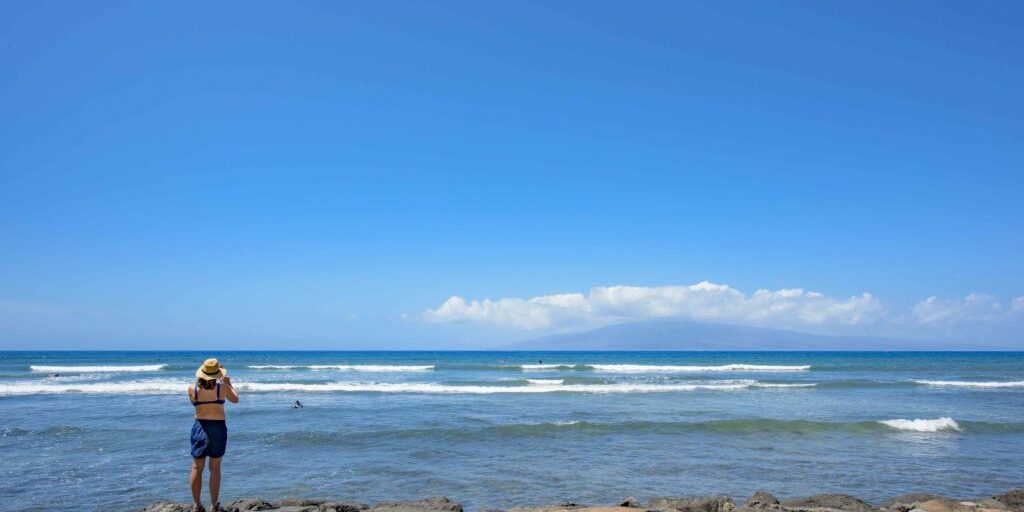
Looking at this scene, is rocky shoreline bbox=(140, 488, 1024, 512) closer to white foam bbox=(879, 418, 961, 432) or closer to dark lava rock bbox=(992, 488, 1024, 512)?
dark lava rock bbox=(992, 488, 1024, 512)

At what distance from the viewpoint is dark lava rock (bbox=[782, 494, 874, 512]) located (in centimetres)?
851

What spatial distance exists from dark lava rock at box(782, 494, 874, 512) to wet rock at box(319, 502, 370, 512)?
5933mm

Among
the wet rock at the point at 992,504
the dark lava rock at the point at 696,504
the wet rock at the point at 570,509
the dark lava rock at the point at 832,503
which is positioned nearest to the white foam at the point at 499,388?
the dark lava rock at the point at 832,503

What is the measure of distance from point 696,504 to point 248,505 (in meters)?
6.11

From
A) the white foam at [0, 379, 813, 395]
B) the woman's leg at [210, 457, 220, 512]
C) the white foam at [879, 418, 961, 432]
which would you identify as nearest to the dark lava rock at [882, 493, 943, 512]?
the white foam at [879, 418, 961, 432]

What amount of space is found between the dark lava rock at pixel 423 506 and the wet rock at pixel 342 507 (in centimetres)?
20

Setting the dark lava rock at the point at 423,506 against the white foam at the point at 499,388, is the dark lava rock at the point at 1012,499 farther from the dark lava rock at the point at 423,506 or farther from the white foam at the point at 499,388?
the white foam at the point at 499,388

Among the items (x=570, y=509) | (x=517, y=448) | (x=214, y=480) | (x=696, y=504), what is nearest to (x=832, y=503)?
(x=696, y=504)

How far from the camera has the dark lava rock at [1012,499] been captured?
854cm

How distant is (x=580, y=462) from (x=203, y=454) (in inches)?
270

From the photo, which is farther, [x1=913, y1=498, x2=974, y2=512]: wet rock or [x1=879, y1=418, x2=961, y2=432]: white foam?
[x1=879, y1=418, x2=961, y2=432]: white foam

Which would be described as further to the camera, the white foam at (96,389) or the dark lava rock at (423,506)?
the white foam at (96,389)

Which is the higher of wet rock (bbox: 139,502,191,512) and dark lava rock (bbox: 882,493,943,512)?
wet rock (bbox: 139,502,191,512)

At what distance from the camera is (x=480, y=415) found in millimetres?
18344
